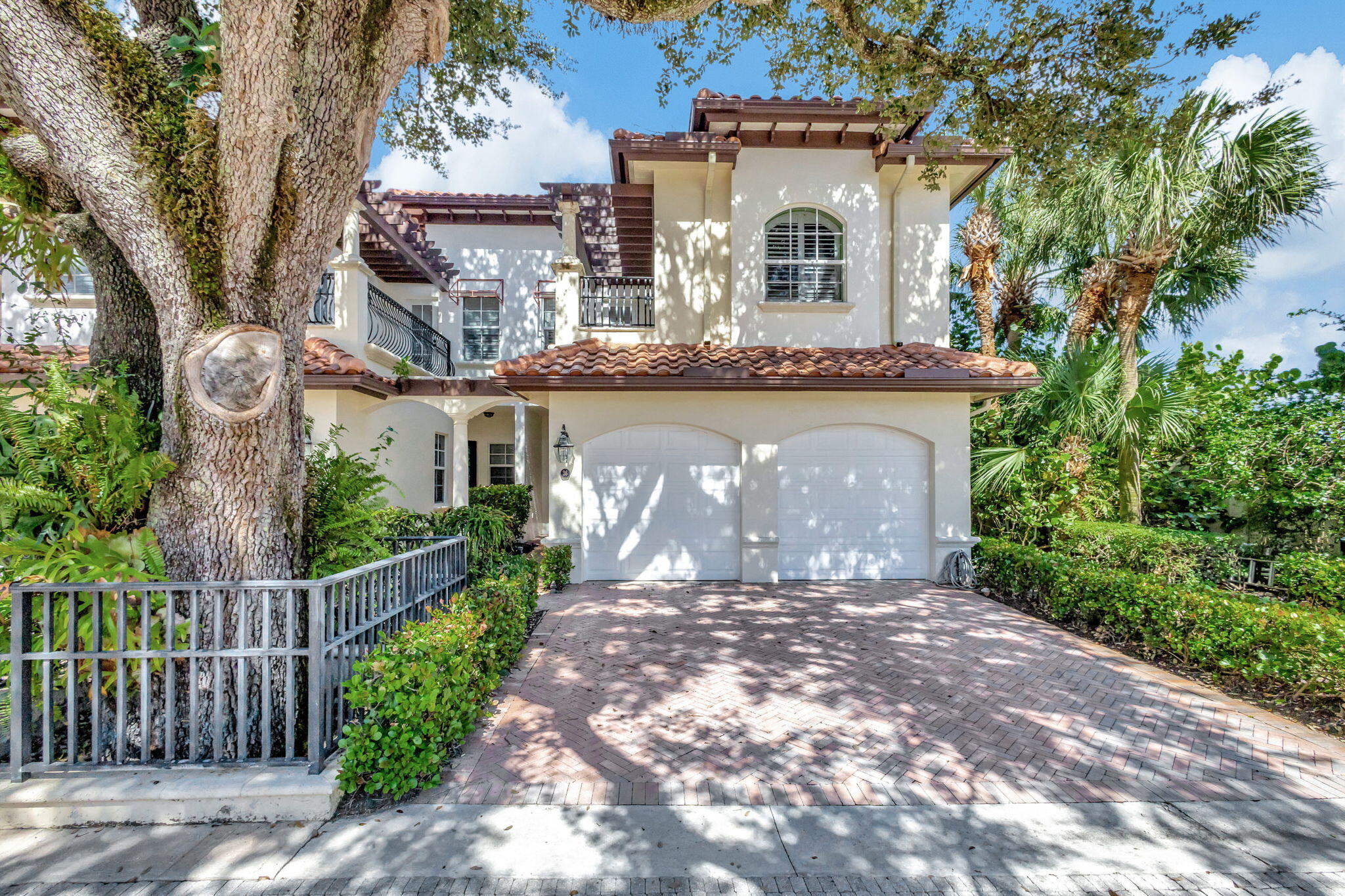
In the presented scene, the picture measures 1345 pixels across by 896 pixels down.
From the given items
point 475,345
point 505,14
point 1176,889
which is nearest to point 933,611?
point 1176,889

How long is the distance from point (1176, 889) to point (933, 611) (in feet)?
15.9

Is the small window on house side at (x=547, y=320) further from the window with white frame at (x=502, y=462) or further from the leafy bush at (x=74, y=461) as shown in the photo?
the leafy bush at (x=74, y=461)

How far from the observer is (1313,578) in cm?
655

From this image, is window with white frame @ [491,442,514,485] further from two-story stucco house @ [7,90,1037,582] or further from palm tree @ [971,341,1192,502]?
palm tree @ [971,341,1192,502]

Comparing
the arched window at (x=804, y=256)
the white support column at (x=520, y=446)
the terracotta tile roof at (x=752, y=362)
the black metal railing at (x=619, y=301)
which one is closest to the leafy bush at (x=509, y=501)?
the white support column at (x=520, y=446)

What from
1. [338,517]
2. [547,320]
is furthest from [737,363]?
[547,320]

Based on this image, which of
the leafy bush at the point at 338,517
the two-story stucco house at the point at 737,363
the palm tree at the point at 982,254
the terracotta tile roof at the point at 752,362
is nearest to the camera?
the leafy bush at the point at 338,517

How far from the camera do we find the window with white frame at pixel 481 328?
1567 centimetres

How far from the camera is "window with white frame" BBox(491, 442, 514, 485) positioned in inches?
628

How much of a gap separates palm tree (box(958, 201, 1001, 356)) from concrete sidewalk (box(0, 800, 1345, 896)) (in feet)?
35.6

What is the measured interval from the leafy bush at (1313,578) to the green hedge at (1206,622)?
41.7 inches

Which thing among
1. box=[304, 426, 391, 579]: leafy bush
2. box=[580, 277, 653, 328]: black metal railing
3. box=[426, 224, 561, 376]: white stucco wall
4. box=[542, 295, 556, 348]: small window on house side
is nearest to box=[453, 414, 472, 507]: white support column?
box=[426, 224, 561, 376]: white stucco wall

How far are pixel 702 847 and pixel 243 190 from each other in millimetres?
4731

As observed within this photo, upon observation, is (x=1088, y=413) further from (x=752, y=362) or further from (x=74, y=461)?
(x=74, y=461)
